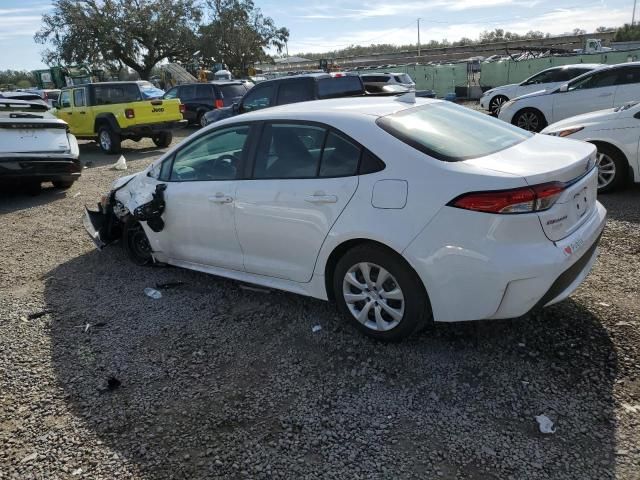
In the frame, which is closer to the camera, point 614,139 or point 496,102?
point 614,139

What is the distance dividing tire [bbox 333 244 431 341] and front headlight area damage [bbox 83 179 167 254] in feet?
6.49

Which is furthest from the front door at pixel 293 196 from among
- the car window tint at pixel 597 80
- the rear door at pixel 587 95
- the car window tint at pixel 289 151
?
the car window tint at pixel 597 80

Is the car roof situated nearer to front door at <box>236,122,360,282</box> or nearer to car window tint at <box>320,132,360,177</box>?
front door at <box>236,122,360,282</box>

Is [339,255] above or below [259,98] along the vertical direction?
below

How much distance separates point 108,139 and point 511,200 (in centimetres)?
1286

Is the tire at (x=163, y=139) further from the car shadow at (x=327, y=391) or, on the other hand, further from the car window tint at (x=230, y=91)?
the car shadow at (x=327, y=391)

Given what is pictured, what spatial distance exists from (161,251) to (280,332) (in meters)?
1.68

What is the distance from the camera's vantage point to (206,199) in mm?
4141

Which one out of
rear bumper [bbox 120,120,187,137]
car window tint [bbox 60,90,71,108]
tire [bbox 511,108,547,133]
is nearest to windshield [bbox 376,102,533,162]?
tire [bbox 511,108,547,133]

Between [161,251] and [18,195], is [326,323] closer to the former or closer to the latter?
[161,251]

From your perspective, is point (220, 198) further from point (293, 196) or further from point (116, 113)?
point (116, 113)

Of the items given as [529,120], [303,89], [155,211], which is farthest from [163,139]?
[155,211]

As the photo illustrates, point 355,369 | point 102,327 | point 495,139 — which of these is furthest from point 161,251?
point 495,139

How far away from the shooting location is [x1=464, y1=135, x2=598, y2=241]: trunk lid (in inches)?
114
